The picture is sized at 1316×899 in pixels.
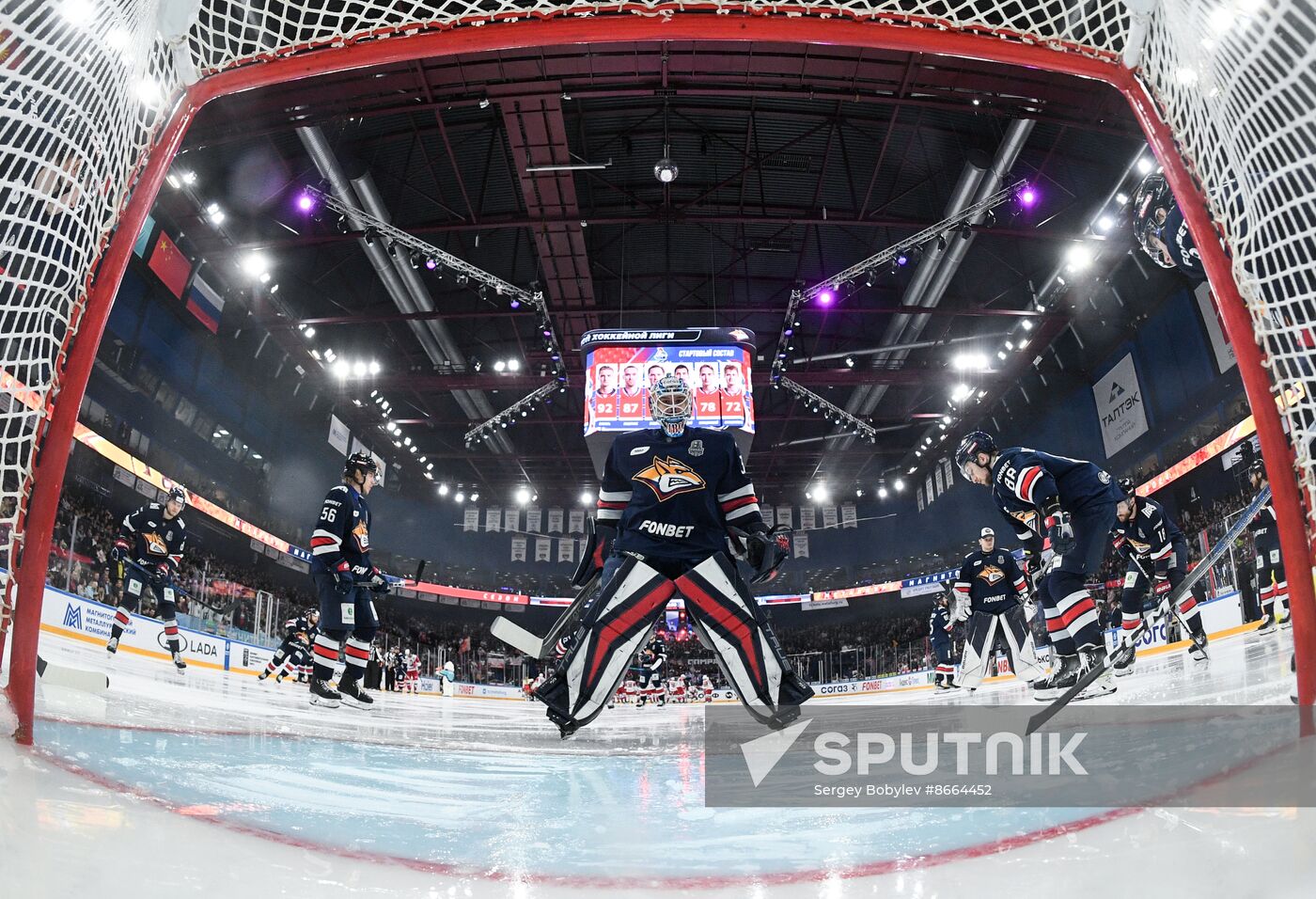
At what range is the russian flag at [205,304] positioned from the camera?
45.5 feet

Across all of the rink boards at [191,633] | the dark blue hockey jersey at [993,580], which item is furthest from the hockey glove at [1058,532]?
the rink boards at [191,633]

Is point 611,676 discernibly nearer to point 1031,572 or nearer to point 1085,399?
point 1031,572

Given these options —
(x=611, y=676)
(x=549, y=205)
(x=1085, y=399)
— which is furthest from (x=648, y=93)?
(x=1085, y=399)

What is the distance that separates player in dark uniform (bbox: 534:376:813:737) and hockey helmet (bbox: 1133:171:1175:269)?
66.1 inches

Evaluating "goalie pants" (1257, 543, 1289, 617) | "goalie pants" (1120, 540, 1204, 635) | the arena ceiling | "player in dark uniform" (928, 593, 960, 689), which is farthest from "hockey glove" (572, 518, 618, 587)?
the arena ceiling

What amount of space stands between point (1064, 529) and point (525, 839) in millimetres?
3361

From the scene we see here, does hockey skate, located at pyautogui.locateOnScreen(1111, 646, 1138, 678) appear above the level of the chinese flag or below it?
below

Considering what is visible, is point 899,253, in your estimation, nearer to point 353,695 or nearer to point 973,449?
point 973,449

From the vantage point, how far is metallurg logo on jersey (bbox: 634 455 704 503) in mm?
2898

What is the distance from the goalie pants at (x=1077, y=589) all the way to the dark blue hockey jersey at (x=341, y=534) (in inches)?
150

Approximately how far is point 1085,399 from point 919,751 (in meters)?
15.7

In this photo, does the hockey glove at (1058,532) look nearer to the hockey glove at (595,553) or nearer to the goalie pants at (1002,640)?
the hockey glove at (595,553)

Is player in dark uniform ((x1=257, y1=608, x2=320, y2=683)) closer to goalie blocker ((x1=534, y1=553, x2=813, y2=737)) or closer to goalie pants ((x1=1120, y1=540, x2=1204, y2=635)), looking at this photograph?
goalie blocker ((x1=534, y1=553, x2=813, y2=737))
